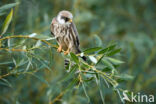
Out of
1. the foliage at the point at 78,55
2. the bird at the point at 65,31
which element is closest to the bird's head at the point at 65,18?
the bird at the point at 65,31

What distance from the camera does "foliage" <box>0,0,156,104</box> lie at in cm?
231

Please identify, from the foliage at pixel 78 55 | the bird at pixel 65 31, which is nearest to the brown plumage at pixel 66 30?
A: the bird at pixel 65 31

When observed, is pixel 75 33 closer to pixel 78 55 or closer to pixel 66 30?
pixel 66 30

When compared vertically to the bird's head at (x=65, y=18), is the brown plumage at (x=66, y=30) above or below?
below

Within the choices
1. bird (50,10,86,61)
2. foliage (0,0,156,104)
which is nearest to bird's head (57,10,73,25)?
bird (50,10,86,61)

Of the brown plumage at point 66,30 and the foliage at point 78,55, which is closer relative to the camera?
the foliage at point 78,55

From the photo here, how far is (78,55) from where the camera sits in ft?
7.89

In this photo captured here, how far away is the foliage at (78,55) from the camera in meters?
2.31

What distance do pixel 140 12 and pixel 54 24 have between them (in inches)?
198

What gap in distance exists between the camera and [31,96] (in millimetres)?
4004

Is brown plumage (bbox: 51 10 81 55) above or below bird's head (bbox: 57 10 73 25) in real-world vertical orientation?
below

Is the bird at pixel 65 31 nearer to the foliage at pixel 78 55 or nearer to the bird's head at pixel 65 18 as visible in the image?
the bird's head at pixel 65 18

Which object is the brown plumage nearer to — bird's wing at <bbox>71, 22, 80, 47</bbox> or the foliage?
bird's wing at <bbox>71, 22, 80, 47</bbox>

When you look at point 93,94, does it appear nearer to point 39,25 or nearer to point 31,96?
point 31,96
